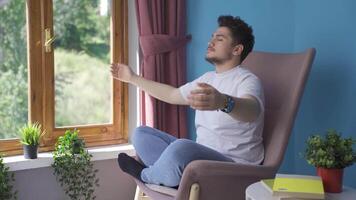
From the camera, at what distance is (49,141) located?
2779 mm

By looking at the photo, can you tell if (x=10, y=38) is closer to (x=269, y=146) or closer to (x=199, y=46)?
(x=199, y=46)

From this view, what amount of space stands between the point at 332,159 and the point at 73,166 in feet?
4.86

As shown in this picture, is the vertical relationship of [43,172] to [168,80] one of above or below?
below

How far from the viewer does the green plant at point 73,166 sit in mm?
2625

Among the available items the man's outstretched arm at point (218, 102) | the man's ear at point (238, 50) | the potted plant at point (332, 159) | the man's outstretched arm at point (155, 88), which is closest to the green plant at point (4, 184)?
the man's outstretched arm at point (155, 88)

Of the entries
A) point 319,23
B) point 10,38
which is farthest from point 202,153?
point 10,38

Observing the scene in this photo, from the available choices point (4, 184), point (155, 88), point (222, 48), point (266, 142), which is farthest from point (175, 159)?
point (4, 184)

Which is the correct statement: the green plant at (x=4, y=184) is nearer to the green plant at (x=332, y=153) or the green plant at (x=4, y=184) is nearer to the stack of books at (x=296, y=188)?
the stack of books at (x=296, y=188)

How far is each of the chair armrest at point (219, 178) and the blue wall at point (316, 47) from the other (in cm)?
46

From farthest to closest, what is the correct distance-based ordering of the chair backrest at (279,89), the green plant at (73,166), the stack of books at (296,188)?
the green plant at (73,166), the chair backrest at (279,89), the stack of books at (296,188)

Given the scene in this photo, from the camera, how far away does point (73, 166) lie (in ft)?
8.66

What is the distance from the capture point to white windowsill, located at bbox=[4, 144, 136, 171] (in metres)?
2.54

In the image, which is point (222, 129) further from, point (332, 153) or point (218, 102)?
point (332, 153)

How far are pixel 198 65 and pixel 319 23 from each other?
3.01 feet
